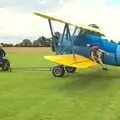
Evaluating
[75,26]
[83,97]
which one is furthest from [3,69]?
[83,97]

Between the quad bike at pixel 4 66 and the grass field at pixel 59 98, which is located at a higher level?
the quad bike at pixel 4 66

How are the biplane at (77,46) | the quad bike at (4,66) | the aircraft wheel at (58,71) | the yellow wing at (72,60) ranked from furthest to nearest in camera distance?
1. the quad bike at (4,66)
2. the aircraft wheel at (58,71)
3. the biplane at (77,46)
4. the yellow wing at (72,60)

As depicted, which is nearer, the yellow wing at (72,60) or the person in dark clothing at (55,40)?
the yellow wing at (72,60)

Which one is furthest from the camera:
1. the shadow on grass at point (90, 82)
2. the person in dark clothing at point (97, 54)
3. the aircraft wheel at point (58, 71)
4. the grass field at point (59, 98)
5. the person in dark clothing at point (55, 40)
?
the person in dark clothing at point (55, 40)

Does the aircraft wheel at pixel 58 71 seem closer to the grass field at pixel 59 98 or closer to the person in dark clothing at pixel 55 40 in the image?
the grass field at pixel 59 98

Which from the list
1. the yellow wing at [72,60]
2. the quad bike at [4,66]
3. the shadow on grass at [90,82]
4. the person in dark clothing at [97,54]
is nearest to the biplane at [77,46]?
the yellow wing at [72,60]

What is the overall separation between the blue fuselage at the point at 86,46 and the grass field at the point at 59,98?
88cm

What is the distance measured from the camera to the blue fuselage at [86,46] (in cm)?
1920

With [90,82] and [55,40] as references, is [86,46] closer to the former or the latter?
[55,40]

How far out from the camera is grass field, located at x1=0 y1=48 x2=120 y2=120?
1062cm

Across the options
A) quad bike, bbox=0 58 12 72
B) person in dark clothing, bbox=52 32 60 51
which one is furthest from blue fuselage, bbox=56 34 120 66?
quad bike, bbox=0 58 12 72

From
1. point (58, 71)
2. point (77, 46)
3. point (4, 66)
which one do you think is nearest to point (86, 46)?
point (77, 46)

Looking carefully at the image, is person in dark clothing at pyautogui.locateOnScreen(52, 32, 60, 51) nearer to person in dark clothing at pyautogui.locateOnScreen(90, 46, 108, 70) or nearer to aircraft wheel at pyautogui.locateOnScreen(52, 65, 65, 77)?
aircraft wheel at pyautogui.locateOnScreen(52, 65, 65, 77)

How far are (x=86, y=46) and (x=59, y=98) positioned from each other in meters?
7.23
